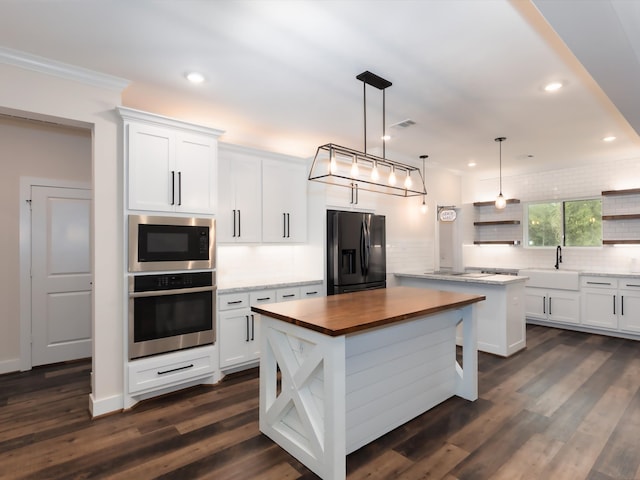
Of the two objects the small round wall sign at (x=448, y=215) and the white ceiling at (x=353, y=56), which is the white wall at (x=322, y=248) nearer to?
the small round wall sign at (x=448, y=215)

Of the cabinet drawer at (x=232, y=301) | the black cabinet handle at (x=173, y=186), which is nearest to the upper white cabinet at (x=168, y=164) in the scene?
the black cabinet handle at (x=173, y=186)

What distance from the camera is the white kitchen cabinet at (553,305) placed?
5445mm

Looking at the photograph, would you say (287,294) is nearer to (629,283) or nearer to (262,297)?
(262,297)

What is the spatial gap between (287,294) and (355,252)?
1.13 m

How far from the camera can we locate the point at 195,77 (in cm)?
294

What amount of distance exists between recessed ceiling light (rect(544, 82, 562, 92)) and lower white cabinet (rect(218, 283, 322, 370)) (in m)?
3.28

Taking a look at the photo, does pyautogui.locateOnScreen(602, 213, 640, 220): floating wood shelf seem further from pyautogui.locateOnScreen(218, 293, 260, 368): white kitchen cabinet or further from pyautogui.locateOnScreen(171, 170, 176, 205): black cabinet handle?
pyautogui.locateOnScreen(171, 170, 176, 205): black cabinet handle

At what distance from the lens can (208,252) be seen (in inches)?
133

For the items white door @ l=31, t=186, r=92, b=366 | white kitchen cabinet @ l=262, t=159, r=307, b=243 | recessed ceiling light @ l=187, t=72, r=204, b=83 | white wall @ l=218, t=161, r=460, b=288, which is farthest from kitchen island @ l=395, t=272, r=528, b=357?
white door @ l=31, t=186, r=92, b=366

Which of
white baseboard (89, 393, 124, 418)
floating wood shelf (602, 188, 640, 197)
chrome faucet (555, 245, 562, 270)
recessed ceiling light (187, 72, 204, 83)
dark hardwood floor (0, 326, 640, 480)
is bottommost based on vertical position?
dark hardwood floor (0, 326, 640, 480)

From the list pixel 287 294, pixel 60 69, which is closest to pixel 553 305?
pixel 287 294

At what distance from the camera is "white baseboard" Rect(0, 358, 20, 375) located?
3781 mm

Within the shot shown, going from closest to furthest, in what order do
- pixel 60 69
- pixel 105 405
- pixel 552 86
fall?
1. pixel 60 69
2. pixel 105 405
3. pixel 552 86

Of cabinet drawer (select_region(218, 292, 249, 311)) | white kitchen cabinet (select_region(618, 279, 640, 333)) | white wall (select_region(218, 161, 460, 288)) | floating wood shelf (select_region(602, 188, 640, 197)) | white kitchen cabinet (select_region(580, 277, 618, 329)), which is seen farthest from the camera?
floating wood shelf (select_region(602, 188, 640, 197))
